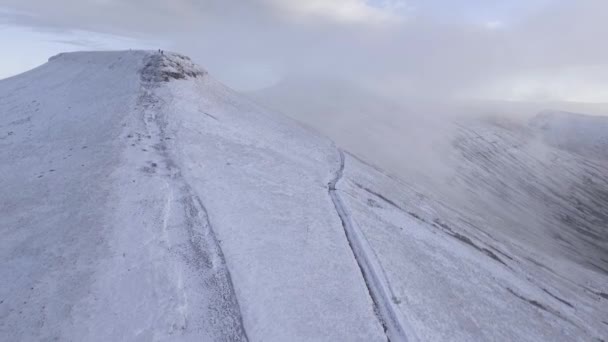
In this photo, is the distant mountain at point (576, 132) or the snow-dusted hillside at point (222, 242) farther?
the distant mountain at point (576, 132)

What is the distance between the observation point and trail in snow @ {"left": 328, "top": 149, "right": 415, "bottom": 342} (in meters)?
10.9

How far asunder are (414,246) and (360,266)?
15.7 ft

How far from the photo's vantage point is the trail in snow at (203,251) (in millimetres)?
9773

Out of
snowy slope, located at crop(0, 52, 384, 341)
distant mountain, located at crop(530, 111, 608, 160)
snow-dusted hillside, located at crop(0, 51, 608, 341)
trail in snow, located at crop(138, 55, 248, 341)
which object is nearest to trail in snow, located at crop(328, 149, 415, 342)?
snow-dusted hillside, located at crop(0, 51, 608, 341)

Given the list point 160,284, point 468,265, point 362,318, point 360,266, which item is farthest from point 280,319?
point 468,265

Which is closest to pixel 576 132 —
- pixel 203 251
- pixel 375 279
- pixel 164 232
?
pixel 375 279

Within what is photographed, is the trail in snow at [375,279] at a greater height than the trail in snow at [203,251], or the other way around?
the trail in snow at [203,251]

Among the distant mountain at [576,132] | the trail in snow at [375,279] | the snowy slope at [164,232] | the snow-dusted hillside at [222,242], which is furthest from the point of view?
the distant mountain at [576,132]

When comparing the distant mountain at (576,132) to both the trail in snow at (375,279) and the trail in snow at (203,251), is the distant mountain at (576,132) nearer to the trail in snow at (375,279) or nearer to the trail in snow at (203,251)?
the trail in snow at (375,279)

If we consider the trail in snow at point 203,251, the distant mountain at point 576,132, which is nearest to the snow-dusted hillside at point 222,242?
the trail in snow at point 203,251

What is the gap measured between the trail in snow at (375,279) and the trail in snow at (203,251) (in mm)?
4351

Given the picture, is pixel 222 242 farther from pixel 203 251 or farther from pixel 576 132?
pixel 576 132

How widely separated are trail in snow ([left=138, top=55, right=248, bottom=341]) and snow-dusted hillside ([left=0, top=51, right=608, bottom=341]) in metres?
0.06

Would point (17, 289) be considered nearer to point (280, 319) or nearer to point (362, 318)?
point (280, 319)
